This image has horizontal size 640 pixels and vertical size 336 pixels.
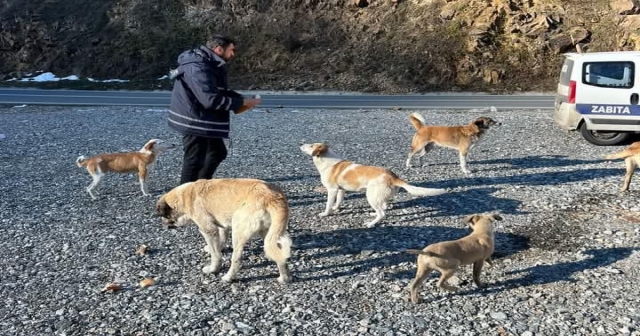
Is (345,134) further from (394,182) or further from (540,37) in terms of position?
(540,37)

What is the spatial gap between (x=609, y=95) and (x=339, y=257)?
Answer: 8678 mm

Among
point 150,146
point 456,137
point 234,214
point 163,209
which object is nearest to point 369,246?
point 234,214

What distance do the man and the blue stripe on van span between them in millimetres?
8505

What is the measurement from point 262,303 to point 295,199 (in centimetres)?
368

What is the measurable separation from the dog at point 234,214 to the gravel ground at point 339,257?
1.23 ft

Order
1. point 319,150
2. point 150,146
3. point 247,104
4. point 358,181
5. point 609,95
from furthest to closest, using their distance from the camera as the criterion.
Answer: point 609,95
point 150,146
point 319,150
point 358,181
point 247,104

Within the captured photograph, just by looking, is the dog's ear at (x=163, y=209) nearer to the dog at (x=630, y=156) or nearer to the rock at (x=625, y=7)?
the dog at (x=630, y=156)

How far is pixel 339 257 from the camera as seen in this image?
6.41m

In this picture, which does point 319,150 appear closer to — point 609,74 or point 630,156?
point 630,156

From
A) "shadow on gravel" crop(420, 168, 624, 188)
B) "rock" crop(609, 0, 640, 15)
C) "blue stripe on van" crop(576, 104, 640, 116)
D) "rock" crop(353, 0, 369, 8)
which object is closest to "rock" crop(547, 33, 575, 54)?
"rock" crop(609, 0, 640, 15)

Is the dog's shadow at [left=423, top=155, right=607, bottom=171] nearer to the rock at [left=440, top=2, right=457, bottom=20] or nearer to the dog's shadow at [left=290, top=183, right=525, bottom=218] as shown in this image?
the dog's shadow at [left=290, top=183, right=525, bottom=218]

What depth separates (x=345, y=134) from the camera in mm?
14781

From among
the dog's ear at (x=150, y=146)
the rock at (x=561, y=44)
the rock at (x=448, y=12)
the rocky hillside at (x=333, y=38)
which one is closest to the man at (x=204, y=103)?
the dog's ear at (x=150, y=146)

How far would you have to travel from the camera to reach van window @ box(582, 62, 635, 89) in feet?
39.2
